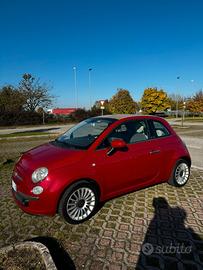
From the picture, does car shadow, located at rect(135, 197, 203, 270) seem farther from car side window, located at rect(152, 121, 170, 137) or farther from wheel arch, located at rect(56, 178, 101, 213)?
car side window, located at rect(152, 121, 170, 137)

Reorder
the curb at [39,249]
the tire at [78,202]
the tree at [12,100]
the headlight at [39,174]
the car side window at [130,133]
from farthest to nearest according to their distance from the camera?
the tree at [12,100], the car side window at [130,133], the tire at [78,202], the headlight at [39,174], the curb at [39,249]

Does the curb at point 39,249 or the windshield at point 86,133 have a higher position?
the windshield at point 86,133

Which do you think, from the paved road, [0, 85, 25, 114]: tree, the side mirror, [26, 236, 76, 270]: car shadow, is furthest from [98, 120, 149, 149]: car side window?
[0, 85, 25, 114]: tree

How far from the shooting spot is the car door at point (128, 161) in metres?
4.02

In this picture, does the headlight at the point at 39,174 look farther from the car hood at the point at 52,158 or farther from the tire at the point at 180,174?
the tire at the point at 180,174

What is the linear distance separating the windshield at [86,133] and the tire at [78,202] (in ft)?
2.28

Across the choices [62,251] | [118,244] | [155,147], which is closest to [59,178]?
[62,251]

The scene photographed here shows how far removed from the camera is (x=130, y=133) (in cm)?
459

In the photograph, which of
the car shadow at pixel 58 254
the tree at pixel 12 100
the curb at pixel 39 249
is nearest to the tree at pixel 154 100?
the tree at pixel 12 100

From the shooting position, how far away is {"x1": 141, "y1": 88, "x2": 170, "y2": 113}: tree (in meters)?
58.6

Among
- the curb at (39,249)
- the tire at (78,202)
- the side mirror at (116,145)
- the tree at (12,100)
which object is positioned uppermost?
the tree at (12,100)

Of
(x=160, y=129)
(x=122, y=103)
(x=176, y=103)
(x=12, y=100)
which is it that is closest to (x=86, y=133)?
(x=160, y=129)

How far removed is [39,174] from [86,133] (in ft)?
4.97

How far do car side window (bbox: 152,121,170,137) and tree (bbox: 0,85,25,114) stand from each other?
117 feet
